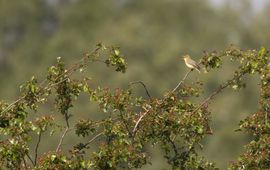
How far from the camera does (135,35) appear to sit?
48375 mm

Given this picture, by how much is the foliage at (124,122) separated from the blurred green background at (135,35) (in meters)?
32.6

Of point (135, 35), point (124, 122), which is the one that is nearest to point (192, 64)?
point (124, 122)

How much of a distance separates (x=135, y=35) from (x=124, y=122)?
3776cm

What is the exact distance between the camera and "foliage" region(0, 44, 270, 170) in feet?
33.7

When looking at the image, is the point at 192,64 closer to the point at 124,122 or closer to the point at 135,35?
the point at 124,122

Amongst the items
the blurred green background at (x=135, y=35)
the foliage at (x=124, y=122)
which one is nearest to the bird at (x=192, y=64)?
the foliage at (x=124, y=122)

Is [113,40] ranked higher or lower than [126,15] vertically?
lower

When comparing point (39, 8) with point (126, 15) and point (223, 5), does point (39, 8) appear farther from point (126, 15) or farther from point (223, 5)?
point (223, 5)

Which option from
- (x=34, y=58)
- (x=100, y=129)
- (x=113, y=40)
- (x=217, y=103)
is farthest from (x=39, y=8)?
(x=100, y=129)

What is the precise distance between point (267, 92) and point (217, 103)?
3263cm

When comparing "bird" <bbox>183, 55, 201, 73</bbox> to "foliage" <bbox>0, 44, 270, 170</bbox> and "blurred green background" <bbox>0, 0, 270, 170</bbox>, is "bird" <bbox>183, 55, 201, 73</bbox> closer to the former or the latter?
"foliage" <bbox>0, 44, 270, 170</bbox>

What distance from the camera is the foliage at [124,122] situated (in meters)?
10.3

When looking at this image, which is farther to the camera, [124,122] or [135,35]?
[135,35]

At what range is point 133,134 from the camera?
1060cm
